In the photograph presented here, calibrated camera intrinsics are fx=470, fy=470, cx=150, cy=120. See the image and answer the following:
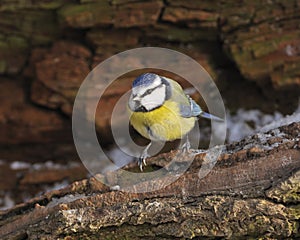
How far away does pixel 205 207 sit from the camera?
1929mm

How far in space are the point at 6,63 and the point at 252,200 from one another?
3.14 metres

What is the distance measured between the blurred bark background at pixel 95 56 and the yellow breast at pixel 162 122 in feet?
4.75

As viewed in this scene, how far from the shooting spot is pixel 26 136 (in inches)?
173

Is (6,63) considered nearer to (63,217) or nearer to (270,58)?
(270,58)

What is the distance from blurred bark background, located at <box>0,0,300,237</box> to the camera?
402 cm

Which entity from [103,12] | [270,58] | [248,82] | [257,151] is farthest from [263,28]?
[257,151]

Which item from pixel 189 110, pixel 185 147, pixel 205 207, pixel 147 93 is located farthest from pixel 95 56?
pixel 205 207

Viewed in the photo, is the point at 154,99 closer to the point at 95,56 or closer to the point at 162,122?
the point at 162,122

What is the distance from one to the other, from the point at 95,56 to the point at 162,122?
1718 mm

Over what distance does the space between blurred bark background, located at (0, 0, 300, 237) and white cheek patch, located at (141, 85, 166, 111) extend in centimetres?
145

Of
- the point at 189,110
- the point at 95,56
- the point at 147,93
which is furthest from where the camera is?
the point at 95,56

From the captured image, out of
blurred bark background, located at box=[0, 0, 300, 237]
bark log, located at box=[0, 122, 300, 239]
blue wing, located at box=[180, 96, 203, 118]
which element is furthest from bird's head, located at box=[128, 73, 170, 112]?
blurred bark background, located at box=[0, 0, 300, 237]

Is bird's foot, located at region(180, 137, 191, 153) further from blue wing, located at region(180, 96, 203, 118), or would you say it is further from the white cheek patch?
the white cheek patch

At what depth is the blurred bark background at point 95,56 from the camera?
Answer: 158 inches
